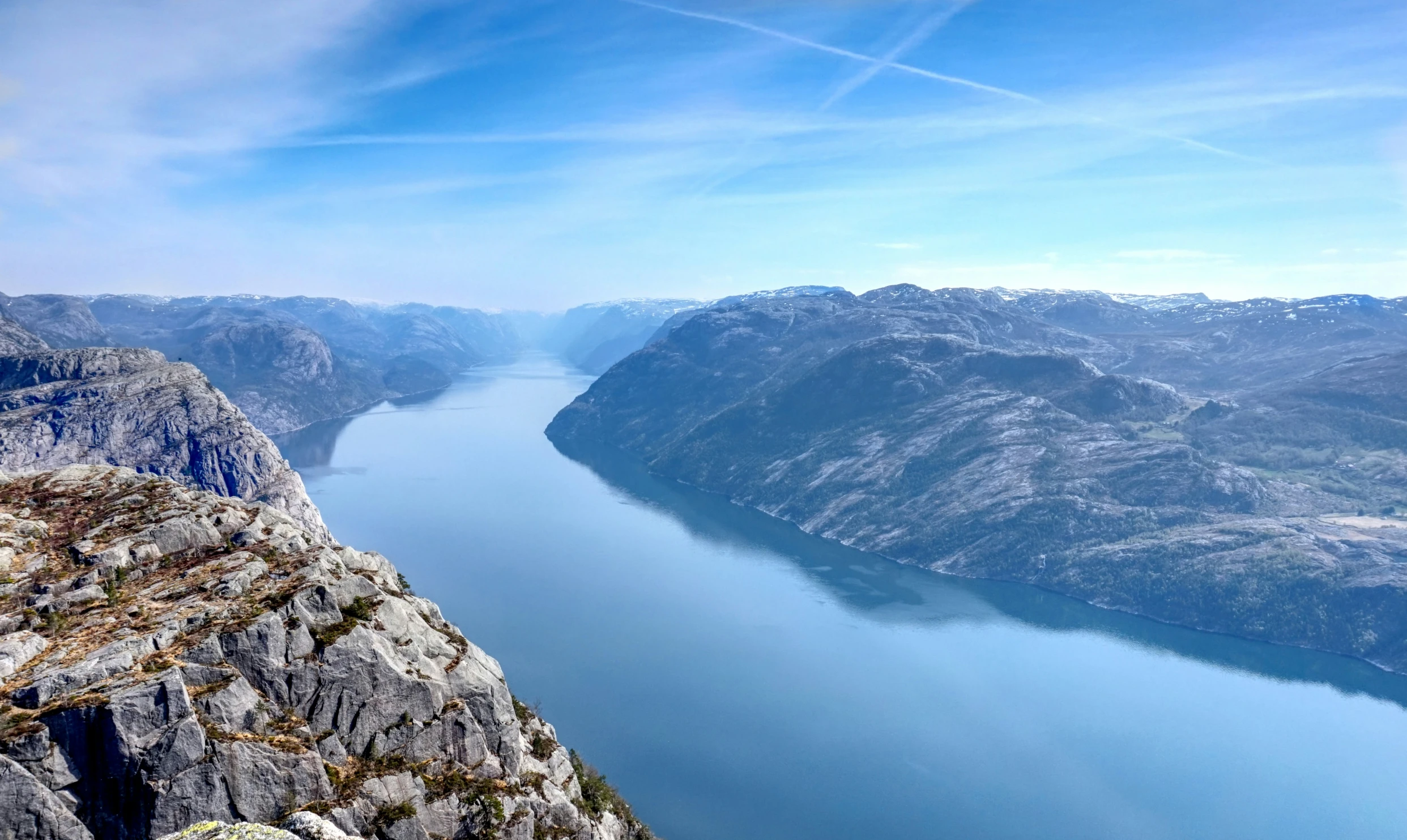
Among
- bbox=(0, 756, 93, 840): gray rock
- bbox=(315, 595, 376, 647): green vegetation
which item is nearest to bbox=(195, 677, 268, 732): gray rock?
bbox=(315, 595, 376, 647): green vegetation

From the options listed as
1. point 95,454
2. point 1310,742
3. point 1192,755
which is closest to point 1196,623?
point 1310,742

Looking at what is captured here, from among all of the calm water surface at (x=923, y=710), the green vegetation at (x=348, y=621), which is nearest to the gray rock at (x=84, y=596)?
the green vegetation at (x=348, y=621)

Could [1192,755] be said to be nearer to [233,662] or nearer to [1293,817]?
[1293,817]

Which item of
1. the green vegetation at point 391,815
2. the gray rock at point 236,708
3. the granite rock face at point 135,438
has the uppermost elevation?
the gray rock at point 236,708

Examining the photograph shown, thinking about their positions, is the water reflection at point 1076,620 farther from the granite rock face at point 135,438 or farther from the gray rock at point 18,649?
the gray rock at point 18,649

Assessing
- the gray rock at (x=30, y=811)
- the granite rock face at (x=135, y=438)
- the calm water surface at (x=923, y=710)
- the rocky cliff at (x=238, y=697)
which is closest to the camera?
the gray rock at (x=30, y=811)

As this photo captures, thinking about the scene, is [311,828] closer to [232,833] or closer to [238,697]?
[232,833]

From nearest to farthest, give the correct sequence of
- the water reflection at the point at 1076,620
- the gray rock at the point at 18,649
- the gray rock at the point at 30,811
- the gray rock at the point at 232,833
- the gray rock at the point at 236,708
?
the gray rock at the point at 232,833
the gray rock at the point at 30,811
the gray rock at the point at 236,708
the gray rock at the point at 18,649
the water reflection at the point at 1076,620
